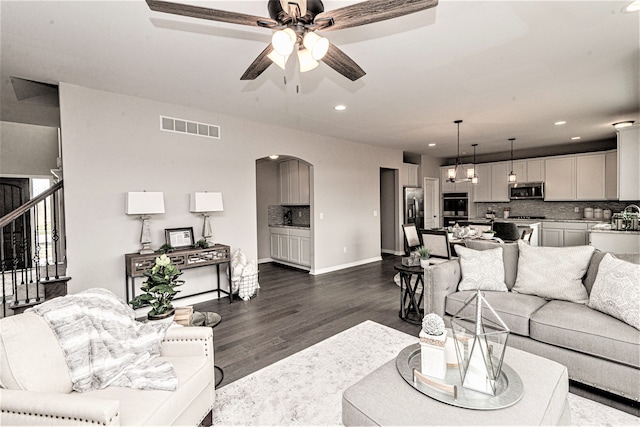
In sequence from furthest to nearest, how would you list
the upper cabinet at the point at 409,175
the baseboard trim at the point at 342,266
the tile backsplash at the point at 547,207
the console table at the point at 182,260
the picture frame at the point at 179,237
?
the upper cabinet at the point at 409,175, the tile backsplash at the point at 547,207, the baseboard trim at the point at 342,266, the picture frame at the point at 179,237, the console table at the point at 182,260

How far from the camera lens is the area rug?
6.40 feet

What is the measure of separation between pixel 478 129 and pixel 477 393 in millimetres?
5367

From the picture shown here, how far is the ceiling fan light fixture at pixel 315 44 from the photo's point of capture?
1745mm

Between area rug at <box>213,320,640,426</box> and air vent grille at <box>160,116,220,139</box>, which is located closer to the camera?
area rug at <box>213,320,640,426</box>

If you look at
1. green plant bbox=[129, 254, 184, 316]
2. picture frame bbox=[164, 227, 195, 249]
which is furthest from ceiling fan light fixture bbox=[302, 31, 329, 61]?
picture frame bbox=[164, 227, 195, 249]

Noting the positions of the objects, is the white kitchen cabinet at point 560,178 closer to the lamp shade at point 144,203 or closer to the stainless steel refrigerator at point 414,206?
the stainless steel refrigerator at point 414,206

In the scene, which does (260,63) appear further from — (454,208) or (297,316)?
(454,208)

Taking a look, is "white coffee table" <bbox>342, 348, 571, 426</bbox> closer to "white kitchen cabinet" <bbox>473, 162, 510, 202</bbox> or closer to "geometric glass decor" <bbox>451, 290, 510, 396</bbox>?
"geometric glass decor" <bbox>451, 290, 510, 396</bbox>

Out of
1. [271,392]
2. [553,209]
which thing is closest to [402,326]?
[271,392]

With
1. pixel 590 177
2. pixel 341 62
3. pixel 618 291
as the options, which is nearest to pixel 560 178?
pixel 590 177

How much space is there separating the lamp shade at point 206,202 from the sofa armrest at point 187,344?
2.48 m

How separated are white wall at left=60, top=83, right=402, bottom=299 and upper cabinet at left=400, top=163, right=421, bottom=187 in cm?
280

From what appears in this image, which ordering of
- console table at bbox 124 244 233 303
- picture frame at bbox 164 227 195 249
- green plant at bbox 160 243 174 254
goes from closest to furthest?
console table at bbox 124 244 233 303, green plant at bbox 160 243 174 254, picture frame at bbox 164 227 195 249

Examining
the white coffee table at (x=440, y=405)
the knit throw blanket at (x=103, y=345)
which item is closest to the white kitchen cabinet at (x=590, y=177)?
the white coffee table at (x=440, y=405)
